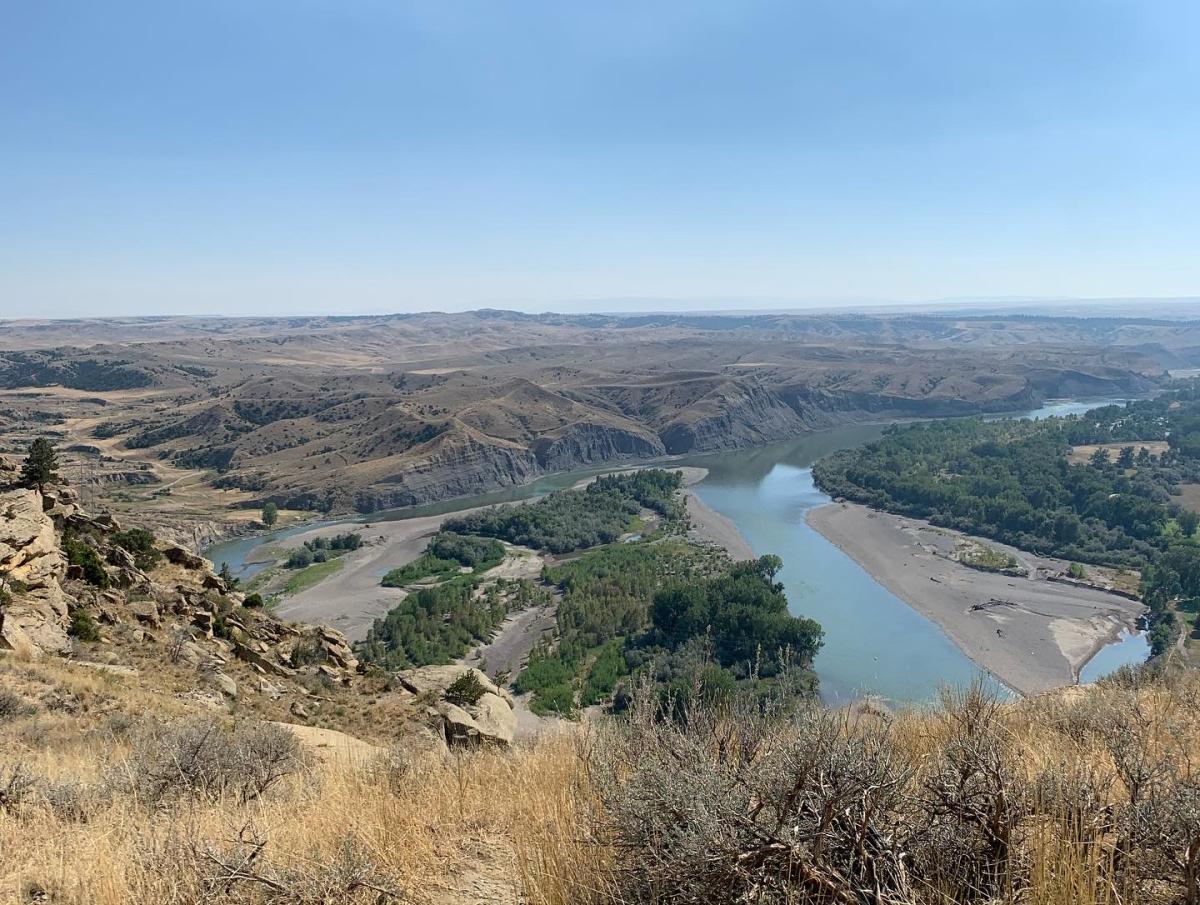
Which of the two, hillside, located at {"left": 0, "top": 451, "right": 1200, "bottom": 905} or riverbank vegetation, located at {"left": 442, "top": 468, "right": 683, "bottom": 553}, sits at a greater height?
hillside, located at {"left": 0, "top": 451, "right": 1200, "bottom": 905}

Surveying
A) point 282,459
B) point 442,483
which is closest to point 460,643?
point 442,483

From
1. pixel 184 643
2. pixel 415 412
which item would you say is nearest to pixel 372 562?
pixel 184 643

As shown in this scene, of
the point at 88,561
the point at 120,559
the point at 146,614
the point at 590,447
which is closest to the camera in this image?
the point at 146,614

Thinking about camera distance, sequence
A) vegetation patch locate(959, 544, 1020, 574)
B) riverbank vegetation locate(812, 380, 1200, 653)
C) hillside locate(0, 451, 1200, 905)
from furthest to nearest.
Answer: riverbank vegetation locate(812, 380, 1200, 653), vegetation patch locate(959, 544, 1020, 574), hillside locate(0, 451, 1200, 905)

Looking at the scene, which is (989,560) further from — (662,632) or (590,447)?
(590,447)

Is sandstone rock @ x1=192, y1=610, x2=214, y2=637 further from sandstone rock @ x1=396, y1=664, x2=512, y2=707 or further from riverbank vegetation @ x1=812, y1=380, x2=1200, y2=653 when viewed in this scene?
riverbank vegetation @ x1=812, y1=380, x2=1200, y2=653

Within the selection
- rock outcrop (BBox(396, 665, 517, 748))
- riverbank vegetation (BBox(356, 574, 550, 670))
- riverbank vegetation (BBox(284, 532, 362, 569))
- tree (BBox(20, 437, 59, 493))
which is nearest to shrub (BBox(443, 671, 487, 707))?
rock outcrop (BBox(396, 665, 517, 748))

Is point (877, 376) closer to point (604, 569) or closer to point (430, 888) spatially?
point (604, 569)
